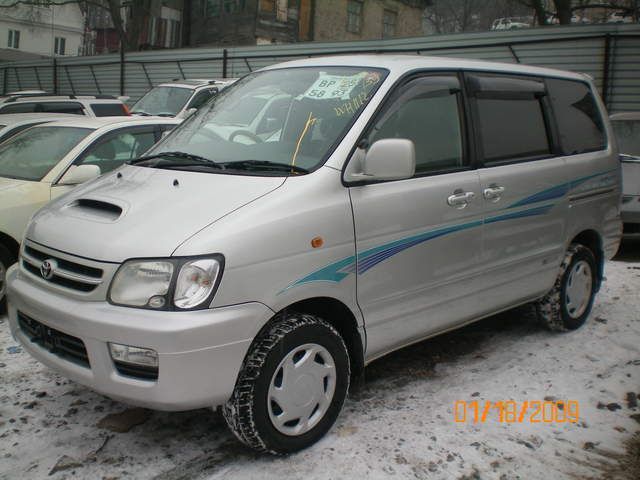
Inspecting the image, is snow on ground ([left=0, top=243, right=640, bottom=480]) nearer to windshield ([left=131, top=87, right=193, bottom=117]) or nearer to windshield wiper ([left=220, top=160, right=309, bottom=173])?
windshield wiper ([left=220, top=160, right=309, bottom=173])

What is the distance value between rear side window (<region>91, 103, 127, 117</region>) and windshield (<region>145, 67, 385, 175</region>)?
9915 millimetres

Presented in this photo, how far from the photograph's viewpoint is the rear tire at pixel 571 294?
5.18 meters

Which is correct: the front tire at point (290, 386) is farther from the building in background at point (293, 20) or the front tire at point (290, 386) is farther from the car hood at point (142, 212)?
the building in background at point (293, 20)

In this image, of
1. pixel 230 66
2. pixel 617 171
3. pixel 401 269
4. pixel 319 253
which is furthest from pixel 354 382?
pixel 230 66

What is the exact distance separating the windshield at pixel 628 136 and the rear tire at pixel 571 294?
4137 millimetres

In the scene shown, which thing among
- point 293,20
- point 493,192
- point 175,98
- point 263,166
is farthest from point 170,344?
point 293,20

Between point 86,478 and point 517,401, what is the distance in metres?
2.43

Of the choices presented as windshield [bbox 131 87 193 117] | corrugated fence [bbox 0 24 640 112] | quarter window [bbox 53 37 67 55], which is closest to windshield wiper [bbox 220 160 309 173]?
windshield [bbox 131 87 193 117]

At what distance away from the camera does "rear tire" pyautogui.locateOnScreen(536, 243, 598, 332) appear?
204 inches

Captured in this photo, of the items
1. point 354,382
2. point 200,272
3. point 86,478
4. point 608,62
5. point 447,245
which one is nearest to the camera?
point 200,272

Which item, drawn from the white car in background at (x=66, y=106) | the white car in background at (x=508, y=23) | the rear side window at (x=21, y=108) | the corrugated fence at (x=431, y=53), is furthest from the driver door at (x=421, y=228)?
the white car in background at (x=508, y=23)

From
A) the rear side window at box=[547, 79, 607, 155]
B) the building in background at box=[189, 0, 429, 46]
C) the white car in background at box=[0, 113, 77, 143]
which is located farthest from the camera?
the building in background at box=[189, 0, 429, 46]

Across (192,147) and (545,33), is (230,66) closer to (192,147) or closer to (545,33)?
(545,33)

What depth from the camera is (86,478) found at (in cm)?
322
